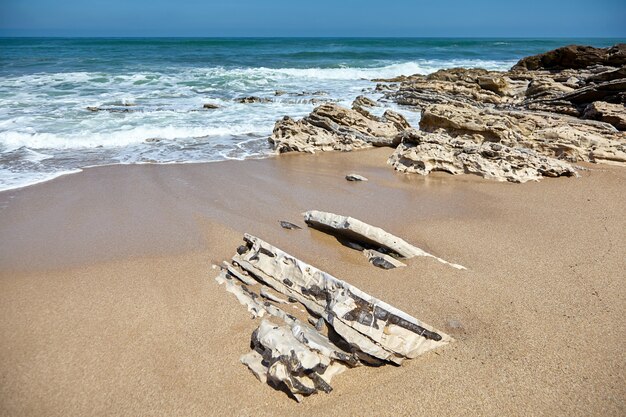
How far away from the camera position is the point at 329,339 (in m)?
2.76

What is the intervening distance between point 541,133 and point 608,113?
227 centimetres

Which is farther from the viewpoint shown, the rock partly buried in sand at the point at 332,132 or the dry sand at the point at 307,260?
the rock partly buried in sand at the point at 332,132

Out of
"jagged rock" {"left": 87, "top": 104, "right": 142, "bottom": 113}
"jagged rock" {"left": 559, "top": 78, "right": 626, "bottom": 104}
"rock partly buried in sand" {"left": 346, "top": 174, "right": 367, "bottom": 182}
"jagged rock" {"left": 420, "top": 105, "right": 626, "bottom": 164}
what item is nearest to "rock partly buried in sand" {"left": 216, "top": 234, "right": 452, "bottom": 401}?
"rock partly buried in sand" {"left": 346, "top": 174, "right": 367, "bottom": 182}

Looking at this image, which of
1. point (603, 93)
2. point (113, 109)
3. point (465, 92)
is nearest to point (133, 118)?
point (113, 109)

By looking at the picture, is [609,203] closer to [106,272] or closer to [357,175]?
[357,175]

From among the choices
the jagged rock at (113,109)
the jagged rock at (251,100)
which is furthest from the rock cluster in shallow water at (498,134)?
the jagged rock at (113,109)

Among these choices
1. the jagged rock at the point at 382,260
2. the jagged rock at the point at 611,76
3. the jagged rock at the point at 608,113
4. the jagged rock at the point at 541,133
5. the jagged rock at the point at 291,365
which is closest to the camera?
the jagged rock at the point at 291,365

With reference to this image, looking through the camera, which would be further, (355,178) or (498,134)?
(498,134)

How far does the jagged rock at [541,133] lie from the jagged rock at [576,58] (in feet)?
38.3

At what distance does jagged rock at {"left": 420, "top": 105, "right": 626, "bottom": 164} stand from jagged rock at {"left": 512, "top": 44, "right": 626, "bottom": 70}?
11677 millimetres

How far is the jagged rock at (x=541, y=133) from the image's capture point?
7.46 metres

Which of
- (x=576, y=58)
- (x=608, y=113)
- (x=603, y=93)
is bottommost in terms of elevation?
(x=608, y=113)

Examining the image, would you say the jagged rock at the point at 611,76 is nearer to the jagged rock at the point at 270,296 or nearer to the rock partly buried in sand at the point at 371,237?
the rock partly buried in sand at the point at 371,237

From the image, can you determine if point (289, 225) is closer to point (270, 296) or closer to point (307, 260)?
point (307, 260)
